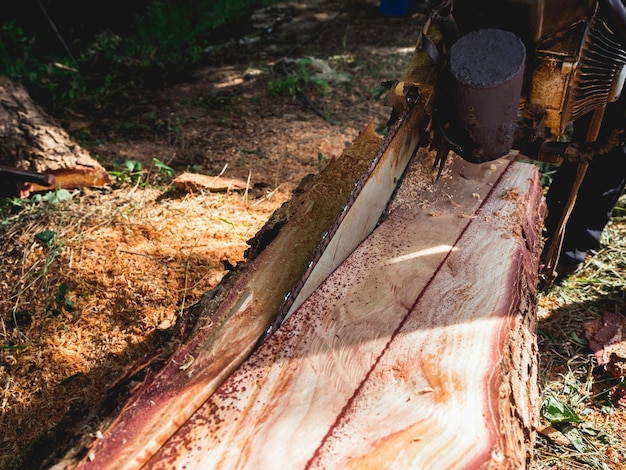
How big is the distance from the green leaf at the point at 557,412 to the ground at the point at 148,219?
20cm

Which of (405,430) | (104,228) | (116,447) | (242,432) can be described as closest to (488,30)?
(405,430)

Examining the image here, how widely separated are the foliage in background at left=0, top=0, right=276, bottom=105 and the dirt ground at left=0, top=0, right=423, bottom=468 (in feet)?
1.32

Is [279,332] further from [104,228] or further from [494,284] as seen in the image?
[104,228]

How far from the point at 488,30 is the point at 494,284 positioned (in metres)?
0.86

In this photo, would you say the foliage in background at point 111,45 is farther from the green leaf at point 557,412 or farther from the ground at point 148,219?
the green leaf at point 557,412

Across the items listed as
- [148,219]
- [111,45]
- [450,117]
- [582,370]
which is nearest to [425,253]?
[450,117]

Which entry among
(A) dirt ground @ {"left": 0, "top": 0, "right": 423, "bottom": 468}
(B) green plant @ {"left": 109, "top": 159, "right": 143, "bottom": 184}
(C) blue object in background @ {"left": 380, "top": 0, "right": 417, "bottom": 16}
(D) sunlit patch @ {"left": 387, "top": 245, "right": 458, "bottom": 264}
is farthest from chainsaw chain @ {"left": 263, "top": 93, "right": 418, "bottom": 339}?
→ (C) blue object in background @ {"left": 380, "top": 0, "right": 417, "bottom": 16}

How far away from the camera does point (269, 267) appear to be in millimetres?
2018

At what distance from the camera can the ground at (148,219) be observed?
8.04ft

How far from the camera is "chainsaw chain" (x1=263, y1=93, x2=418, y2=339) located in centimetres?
181

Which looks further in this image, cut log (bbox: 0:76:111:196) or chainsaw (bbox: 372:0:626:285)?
cut log (bbox: 0:76:111:196)

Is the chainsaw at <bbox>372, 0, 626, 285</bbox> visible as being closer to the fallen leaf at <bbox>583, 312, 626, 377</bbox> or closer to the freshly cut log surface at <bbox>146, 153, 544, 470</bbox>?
the freshly cut log surface at <bbox>146, 153, 544, 470</bbox>

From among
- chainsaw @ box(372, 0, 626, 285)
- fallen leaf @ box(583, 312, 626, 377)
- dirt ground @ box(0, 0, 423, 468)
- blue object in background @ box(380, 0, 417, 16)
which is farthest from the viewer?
blue object in background @ box(380, 0, 417, 16)

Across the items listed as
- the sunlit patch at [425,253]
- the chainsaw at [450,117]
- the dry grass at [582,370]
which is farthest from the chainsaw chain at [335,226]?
the dry grass at [582,370]
